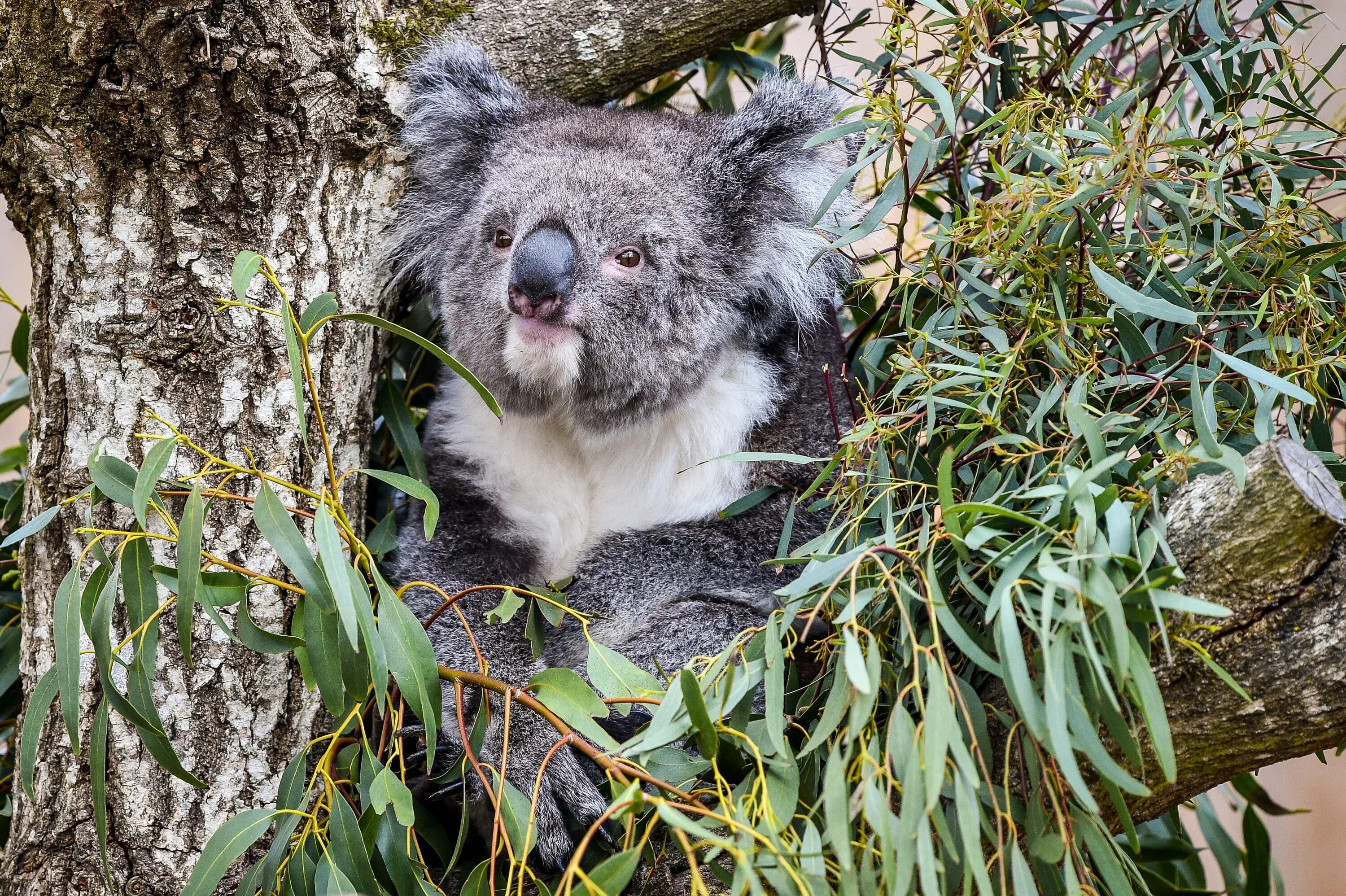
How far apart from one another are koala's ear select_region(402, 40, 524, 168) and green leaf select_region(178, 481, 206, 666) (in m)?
1.05

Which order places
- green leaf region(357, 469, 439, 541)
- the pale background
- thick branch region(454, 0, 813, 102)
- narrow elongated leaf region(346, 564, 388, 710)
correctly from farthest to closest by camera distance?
1. the pale background
2. thick branch region(454, 0, 813, 102)
3. green leaf region(357, 469, 439, 541)
4. narrow elongated leaf region(346, 564, 388, 710)

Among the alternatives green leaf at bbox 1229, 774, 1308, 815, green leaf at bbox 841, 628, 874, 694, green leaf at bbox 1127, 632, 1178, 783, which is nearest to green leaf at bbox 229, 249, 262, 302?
green leaf at bbox 841, 628, 874, 694

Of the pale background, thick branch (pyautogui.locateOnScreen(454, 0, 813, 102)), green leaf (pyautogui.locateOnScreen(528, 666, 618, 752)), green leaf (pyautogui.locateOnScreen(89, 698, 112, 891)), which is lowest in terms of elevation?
the pale background

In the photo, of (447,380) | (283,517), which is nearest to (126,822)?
(283,517)

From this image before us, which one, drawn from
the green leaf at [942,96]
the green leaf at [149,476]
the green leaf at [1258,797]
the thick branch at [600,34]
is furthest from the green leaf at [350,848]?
the green leaf at [1258,797]

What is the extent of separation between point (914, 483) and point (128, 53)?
150cm

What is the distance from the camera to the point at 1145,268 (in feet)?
6.26

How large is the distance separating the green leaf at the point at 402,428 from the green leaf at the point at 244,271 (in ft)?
2.76

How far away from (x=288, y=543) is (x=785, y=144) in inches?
50.5

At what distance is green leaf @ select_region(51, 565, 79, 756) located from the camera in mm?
1445

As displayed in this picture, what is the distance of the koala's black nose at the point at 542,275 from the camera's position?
1.93m

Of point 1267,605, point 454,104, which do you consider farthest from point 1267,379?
point 454,104

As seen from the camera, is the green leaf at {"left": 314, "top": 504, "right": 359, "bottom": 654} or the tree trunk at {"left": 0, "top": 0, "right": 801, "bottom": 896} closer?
the green leaf at {"left": 314, "top": 504, "right": 359, "bottom": 654}

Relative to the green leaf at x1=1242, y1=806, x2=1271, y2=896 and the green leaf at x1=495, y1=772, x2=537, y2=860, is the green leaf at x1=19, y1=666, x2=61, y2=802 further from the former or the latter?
the green leaf at x1=1242, y1=806, x2=1271, y2=896
